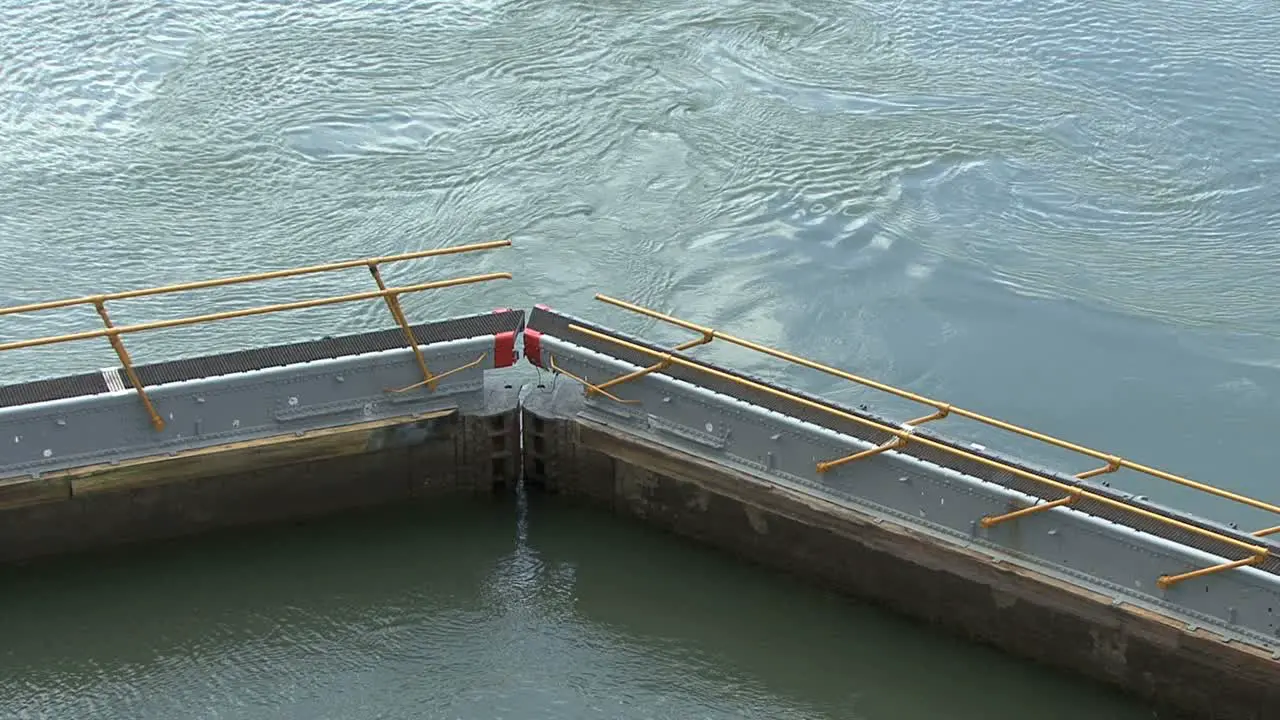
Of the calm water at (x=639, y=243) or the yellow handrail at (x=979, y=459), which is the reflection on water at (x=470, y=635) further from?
the yellow handrail at (x=979, y=459)

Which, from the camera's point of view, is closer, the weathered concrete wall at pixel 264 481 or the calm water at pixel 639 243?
the calm water at pixel 639 243

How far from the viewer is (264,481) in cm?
1942

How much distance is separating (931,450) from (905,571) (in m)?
1.27

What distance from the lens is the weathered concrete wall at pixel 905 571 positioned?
17141 mm

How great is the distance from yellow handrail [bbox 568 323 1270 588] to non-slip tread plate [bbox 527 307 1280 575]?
0.07 m

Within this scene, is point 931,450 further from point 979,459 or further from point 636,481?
point 636,481

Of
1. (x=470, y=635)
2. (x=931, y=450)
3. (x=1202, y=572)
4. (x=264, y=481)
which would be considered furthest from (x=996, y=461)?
(x=264, y=481)

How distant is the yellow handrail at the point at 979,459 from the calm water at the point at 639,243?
1.93 meters

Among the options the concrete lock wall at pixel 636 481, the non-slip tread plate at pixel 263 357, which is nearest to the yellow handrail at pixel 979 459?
the concrete lock wall at pixel 636 481

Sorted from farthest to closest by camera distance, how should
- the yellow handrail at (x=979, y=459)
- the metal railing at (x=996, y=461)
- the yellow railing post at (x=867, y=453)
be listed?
the yellow railing post at (x=867, y=453)
the metal railing at (x=996, y=461)
the yellow handrail at (x=979, y=459)

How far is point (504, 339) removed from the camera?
19484mm

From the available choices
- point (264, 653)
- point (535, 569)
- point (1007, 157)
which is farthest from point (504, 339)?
point (1007, 157)

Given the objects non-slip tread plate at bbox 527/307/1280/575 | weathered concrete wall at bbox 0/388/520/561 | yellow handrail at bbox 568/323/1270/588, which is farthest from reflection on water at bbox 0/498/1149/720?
yellow handrail at bbox 568/323/1270/588

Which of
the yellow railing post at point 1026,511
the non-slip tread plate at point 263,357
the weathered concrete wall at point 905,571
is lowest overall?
the weathered concrete wall at point 905,571
